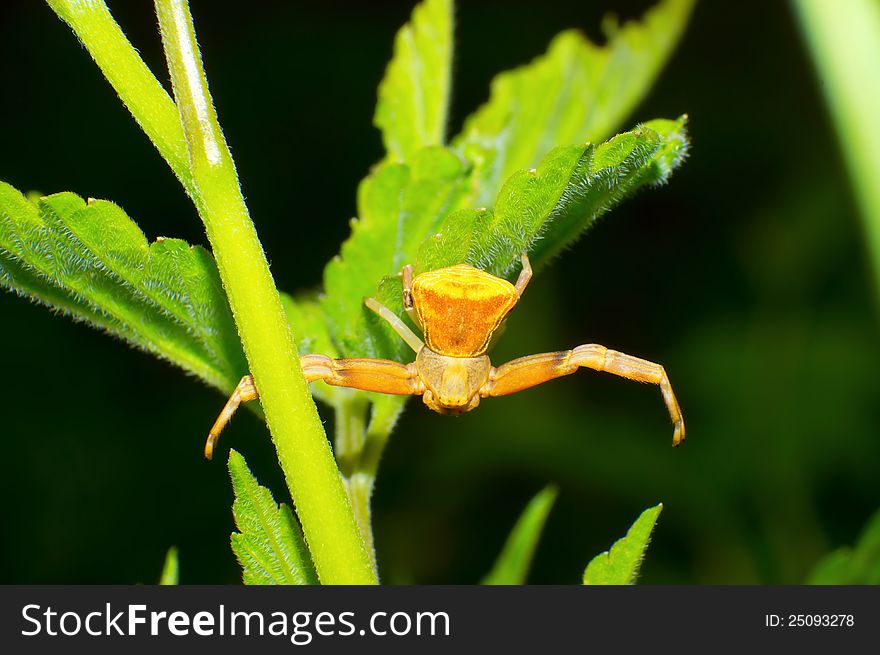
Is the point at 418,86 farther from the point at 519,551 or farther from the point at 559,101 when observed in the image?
the point at 519,551

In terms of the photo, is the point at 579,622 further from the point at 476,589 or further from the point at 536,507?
→ the point at 536,507

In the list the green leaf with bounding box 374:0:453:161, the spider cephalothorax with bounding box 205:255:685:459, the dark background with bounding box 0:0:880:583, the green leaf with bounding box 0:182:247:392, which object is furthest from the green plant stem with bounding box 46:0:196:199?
the dark background with bounding box 0:0:880:583

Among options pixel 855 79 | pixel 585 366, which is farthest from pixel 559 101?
pixel 585 366

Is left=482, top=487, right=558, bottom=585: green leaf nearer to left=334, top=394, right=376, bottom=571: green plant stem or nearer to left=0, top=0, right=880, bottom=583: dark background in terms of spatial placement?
left=334, top=394, right=376, bottom=571: green plant stem

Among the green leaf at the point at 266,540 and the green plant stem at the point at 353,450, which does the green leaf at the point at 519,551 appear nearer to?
the green plant stem at the point at 353,450

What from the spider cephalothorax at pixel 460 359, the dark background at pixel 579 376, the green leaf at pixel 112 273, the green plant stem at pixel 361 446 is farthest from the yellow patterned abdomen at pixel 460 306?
the dark background at pixel 579 376

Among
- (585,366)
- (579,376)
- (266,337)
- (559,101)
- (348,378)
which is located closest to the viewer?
(266,337)
